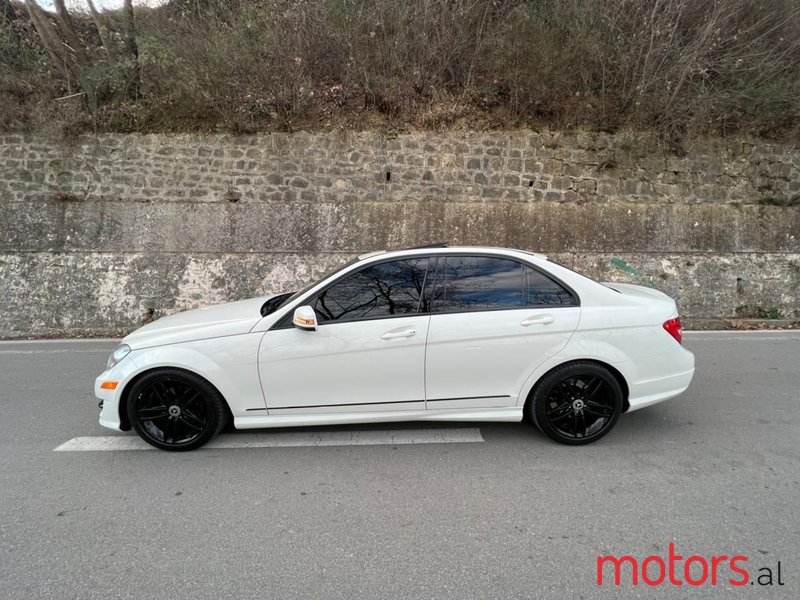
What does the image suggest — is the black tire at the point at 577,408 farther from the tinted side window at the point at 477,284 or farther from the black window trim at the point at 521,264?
the tinted side window at the point at 477,284

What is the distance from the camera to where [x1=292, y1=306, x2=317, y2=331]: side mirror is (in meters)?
3.33

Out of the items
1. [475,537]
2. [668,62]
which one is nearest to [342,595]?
[475,537]

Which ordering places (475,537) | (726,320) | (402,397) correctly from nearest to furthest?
(475,537) → (402,397) → (726,320)

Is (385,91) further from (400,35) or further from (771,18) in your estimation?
(771,18)

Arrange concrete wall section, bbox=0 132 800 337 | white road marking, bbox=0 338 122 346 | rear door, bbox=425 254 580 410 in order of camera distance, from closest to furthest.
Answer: rear door, bbox=425 254 580 410
white road marking, bbox=0 338 122 346
concrete wall section, bbox=0 132 800 337

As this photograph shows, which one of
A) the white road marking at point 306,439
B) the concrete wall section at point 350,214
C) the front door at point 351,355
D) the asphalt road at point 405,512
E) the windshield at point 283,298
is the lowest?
the asphalt road at point 405,512

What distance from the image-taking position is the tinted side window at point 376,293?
3.49 metres

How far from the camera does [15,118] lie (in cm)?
898

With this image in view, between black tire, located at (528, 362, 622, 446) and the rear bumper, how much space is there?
0.12m

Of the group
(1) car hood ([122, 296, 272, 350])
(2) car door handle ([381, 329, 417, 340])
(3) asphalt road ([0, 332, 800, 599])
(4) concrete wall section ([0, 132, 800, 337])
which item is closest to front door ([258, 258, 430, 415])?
(2) car door handle ([381, 329, 417, 340])

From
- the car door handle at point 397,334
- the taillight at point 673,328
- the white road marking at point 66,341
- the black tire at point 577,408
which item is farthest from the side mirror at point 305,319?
the white road marking at point 66,341

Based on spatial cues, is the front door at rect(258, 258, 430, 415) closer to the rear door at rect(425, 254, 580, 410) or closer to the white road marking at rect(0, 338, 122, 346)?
the rear door at rect(425, 254, 580, 410)

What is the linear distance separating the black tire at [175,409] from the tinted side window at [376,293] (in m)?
1.06

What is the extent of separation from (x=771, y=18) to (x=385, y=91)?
837 cm
